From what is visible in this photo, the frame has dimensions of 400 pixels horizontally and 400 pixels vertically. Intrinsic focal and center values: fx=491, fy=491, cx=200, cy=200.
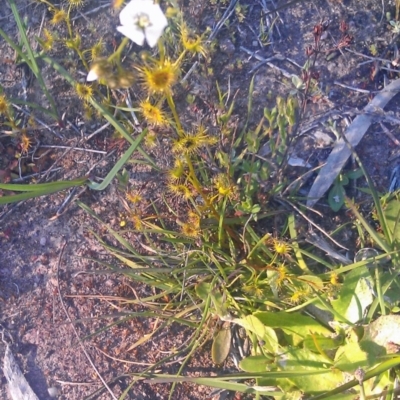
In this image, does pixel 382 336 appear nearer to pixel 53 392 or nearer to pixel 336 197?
pixel 336 197

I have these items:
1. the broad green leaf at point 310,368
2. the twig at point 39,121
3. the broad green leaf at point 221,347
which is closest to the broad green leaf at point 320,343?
the broad green leaf at point 310,368

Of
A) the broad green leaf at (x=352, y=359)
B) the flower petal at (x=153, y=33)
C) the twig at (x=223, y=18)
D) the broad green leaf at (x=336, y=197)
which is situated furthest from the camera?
the twig at (x=223, y=18)

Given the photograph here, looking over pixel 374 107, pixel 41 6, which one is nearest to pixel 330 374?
pixel 374 107

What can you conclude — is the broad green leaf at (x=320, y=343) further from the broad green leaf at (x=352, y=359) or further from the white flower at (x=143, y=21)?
the white flower at (x=143, y=21)

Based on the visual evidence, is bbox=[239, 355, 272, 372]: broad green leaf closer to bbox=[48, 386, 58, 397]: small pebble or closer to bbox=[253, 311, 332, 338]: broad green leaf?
bbox=[253, 311, 332, 338]: broad green leaf

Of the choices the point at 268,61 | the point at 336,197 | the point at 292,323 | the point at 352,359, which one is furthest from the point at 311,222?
the point at 268,61

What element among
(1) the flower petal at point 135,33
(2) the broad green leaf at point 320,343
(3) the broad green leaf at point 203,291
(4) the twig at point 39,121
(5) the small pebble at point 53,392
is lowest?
(5) the small pebble at point 53,392

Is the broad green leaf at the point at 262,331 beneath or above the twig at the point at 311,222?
beneath

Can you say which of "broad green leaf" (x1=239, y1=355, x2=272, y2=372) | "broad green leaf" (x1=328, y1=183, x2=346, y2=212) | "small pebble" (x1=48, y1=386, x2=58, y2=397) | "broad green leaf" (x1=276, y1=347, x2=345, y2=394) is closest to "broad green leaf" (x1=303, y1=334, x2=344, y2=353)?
"broad green leaf" (x1=276, y1=347, x2=345, y2=394)
